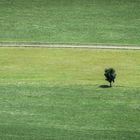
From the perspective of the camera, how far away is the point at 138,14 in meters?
72.8

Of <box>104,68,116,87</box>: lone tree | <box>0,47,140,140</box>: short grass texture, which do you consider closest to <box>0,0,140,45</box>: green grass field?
<box>0,47,140,140</box>: short grass texture

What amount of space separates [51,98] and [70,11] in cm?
3668

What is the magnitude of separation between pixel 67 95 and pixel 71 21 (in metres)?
31.6

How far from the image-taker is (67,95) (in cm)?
3928

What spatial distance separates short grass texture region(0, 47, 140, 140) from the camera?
1203 inches

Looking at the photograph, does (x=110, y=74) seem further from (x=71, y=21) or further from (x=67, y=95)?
(x=71, y=21)

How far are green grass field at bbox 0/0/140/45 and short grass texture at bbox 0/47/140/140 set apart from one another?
310 inches

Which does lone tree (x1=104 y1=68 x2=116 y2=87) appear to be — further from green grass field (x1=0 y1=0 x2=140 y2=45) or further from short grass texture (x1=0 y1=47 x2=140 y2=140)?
green grass field (x1=0 y1=0 x2=140 y2=45)

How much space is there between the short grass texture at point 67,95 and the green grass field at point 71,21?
7880mm

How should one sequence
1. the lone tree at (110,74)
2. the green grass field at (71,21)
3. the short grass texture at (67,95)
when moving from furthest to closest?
1. the green grass field at (71,21)
2. the lone tree at (110,74)
3. the short grass texture at (67,95)

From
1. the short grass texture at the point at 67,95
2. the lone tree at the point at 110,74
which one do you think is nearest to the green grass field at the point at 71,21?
the short grass texture at the point at 67,95

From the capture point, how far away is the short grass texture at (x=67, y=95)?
30545mm

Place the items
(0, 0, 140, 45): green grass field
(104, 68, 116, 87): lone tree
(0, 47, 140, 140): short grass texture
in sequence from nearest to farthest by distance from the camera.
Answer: (0, 47, 140, 140): short grass texture
(104, 68, 116, 87): lone tree
(0, 0, 140, 45): green grass field

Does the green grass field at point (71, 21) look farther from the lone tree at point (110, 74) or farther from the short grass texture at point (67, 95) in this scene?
the lone tree at point (110, 74)
